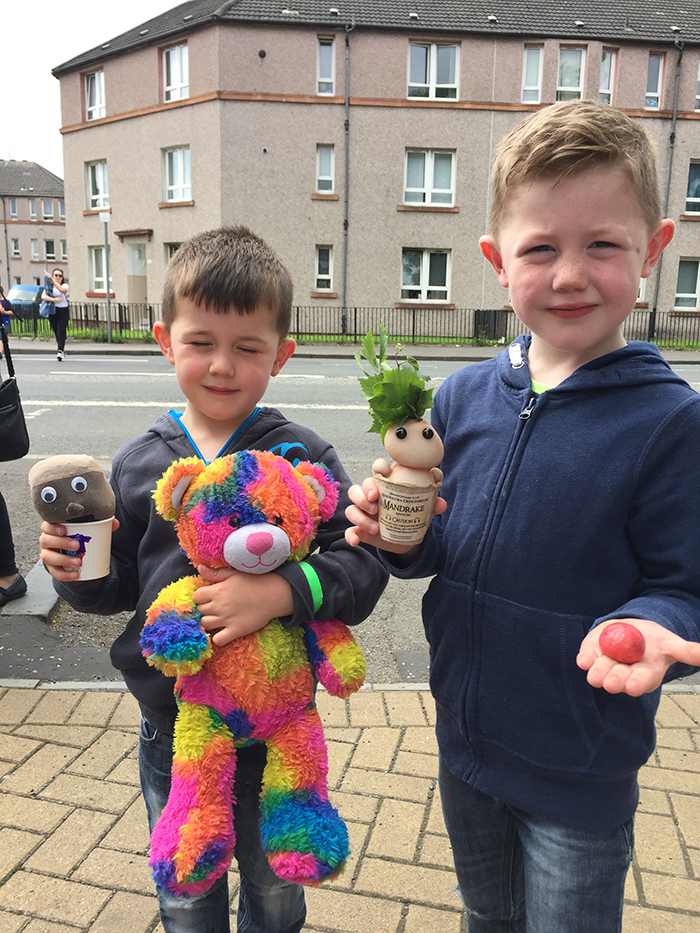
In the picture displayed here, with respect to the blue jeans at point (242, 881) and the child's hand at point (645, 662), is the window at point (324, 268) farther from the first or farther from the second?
the child's hand at point (645, 662)

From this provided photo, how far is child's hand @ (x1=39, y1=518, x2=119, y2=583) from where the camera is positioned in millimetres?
1549

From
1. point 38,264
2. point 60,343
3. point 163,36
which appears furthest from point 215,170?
point 38,264

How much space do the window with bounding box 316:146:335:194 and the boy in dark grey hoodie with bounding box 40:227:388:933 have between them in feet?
79.9

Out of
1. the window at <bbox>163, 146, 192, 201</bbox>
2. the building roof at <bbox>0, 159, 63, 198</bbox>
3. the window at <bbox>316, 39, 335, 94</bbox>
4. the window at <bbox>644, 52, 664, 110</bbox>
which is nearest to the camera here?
the window at <bbox>316, 39, 335, 94</bbox>

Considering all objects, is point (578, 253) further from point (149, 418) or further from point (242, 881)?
point (149, 418)

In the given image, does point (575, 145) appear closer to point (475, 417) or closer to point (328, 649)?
point (475, 417)

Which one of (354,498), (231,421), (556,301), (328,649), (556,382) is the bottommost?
(328,649)

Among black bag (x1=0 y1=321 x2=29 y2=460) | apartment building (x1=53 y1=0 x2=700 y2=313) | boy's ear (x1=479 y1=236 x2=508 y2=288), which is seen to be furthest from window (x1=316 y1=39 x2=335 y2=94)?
boy's ear (x1=479 y1=236 x2=508 y2=288)

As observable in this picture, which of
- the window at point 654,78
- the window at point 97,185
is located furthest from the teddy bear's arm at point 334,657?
the window at point 97,185

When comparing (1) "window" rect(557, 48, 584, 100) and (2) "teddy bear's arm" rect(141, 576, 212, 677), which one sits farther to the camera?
(1) "window" rect(557, 48, 584, 100)

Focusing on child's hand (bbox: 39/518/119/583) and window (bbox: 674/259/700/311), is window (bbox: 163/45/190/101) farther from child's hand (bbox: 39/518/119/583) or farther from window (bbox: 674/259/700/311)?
child's hand (bbox: 39/518/119/583)

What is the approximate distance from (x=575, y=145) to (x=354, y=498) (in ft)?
2.64

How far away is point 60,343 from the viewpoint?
54.7 ft

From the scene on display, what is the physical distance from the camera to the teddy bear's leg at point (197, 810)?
1447mm
